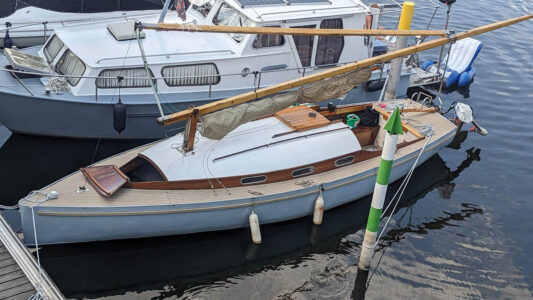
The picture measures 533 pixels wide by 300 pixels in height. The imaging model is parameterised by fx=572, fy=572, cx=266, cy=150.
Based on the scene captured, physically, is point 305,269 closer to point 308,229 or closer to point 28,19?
point 308,229

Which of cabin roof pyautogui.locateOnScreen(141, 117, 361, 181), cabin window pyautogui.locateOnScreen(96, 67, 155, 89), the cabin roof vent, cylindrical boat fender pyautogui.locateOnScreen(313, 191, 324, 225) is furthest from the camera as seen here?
the cabin roof vent

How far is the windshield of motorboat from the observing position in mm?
15591

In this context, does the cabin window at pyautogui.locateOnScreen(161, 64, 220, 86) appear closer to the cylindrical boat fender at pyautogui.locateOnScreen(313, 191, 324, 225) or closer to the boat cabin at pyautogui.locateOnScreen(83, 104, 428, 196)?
the boat cabin at pyautogui.locateOnScreen(83, 104, 428, 196)

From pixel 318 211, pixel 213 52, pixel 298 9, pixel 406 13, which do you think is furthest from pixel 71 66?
pixel 406 13

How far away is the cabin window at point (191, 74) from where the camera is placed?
14891 millimetres

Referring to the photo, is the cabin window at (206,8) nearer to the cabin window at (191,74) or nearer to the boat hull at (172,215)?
the cabin window at (191,74)

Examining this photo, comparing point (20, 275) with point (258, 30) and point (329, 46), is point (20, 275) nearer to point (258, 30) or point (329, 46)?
point (258, 30)

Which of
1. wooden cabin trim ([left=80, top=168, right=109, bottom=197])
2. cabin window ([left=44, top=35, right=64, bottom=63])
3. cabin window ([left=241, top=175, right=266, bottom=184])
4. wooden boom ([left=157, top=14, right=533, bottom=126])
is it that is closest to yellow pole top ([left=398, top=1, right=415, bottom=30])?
wooden boom ([left=157, top=14, right=533, bottom=126])

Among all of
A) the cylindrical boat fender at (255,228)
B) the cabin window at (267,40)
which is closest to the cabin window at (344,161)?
the cylindrical boat fender at (255,228)

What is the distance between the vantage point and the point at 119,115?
46.4 feet

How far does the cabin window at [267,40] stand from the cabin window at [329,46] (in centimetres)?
121

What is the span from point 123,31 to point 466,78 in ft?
40.3

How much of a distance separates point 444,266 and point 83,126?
31.4 feet

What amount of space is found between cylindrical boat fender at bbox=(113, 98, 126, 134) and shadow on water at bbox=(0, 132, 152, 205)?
133 cm
